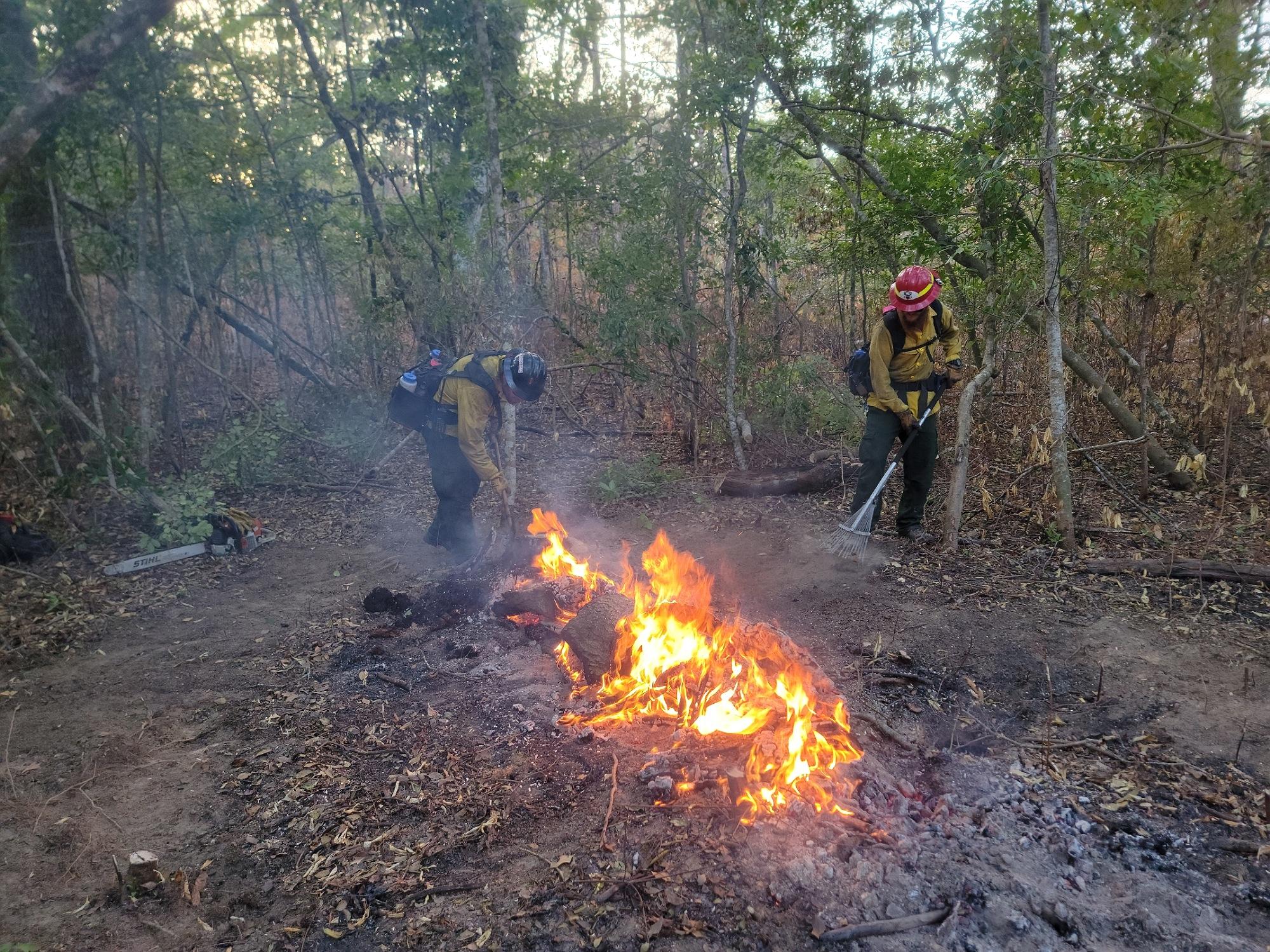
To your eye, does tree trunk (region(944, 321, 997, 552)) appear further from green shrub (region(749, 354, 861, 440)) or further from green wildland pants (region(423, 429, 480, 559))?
green wildland pants (region(423, 429, 480, 559))

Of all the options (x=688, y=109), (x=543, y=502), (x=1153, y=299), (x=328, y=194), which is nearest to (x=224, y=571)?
(x=543, y=502)

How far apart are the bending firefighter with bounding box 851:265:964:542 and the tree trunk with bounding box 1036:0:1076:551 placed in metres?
0.76

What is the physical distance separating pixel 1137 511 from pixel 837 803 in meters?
5.08

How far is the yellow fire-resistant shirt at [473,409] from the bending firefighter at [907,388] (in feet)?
10.5

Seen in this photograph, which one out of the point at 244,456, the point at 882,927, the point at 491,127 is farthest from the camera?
the point at 244,456

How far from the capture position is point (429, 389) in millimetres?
6520

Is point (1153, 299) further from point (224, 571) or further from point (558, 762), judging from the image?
point (224, 571)

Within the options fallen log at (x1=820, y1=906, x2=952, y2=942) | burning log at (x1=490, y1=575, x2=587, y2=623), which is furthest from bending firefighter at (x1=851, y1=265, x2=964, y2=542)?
fallen log at (x1=820, y1=906, x2=952, y2=942)

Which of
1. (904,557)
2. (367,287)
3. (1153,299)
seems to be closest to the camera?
(904,557)

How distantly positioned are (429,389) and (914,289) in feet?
13.7

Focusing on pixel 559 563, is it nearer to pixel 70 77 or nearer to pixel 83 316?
pixel 70 77

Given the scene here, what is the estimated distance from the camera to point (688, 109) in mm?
7398

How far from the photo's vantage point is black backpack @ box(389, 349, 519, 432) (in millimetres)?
6328

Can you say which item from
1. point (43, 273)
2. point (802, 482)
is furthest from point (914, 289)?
point (43, 273)
